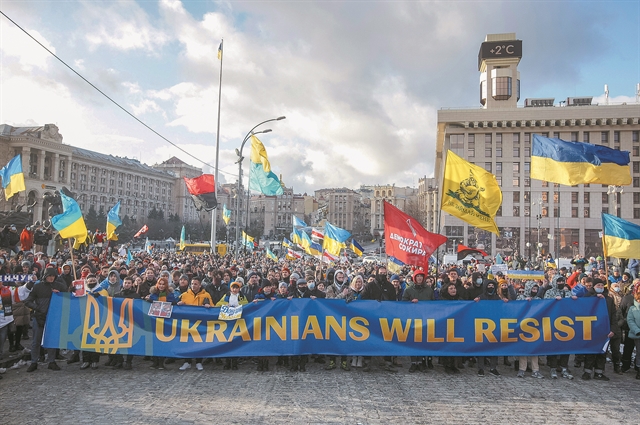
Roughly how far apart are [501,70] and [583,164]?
2563 inches

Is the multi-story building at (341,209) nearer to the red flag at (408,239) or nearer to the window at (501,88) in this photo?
the window at (501,88)

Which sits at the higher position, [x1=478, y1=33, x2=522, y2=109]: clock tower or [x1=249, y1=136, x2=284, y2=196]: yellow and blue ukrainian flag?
[x1=478, y1=33, x2=522, y2=109]: clock tower

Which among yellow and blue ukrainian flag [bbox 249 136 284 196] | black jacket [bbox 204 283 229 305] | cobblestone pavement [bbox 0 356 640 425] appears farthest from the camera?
yellow and blue ukrainian flag [bbox 249 136 284 196]

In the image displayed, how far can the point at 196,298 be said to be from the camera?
8.70m

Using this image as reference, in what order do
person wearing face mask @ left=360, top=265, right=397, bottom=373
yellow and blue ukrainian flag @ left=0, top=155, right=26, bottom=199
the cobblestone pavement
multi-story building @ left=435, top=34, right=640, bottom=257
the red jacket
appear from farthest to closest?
multi-story building @ left=435, top=34, right=640, bottom=257
yellow and blue ukrainian flag @ left=0, top=155, right=26, bottom=199
the red jacket
person wearing face mask @ left=360, top=265, right=397, bottom=373
the cobblestone pavement

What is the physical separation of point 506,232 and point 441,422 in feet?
Result: 204

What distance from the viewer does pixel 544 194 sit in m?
64.1

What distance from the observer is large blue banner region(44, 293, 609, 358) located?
825 cm

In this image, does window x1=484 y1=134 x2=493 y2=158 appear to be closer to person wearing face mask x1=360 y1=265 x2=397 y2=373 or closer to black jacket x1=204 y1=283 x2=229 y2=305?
person wearing face mask x1=360 y1=265 x2=397 y2=373

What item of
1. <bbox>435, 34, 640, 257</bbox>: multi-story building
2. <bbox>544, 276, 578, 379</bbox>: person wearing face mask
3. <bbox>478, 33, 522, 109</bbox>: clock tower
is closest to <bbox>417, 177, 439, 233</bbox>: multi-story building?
<bbox>435, 34, 640, 257</bbox>: multi-story building

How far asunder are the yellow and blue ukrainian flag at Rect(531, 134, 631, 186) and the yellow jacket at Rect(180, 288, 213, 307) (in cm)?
863

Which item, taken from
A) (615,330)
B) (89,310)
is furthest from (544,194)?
(89,310)

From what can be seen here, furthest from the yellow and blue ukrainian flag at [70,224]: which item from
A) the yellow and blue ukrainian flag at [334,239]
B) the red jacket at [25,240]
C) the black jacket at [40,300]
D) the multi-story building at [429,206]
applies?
the multi-story building at [429,206]

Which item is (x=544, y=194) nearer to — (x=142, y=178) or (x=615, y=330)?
(x=615, y=330)
